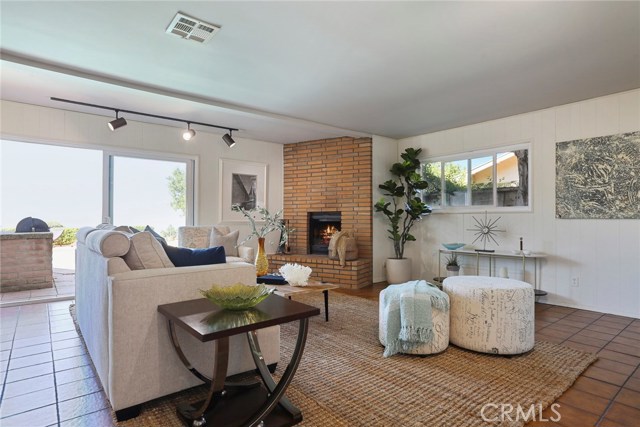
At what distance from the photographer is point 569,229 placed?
13.2 ft

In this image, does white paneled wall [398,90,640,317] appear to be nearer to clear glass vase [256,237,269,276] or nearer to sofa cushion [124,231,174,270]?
clear glass vase [256,237,269,276]

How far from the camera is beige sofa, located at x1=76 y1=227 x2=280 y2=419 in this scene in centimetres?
175

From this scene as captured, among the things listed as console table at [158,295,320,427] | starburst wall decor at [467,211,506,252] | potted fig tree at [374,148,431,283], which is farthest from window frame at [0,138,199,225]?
starburst wall decor at [467,211,506,252]

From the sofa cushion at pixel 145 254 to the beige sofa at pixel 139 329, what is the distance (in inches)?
0.6

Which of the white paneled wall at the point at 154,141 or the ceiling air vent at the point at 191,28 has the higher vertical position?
the ceiling air vent at the point at 191,28

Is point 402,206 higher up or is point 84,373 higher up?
point 402,206


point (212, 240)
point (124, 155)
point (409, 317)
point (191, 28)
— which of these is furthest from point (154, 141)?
point (409, 317)

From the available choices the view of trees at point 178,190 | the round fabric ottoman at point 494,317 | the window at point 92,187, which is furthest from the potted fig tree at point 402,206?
the window at point 92,187

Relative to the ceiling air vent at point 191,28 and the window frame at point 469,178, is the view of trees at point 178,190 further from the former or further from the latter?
the window frame at point 469,178

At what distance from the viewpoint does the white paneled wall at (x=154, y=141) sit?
419 cm

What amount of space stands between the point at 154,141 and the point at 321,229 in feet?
10.0

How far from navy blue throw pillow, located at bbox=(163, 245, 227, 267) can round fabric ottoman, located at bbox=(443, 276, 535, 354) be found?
1864 mm

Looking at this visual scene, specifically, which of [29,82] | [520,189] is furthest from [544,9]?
[29,82]

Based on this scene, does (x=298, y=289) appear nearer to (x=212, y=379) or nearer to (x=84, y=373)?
(x=212, y=379)
